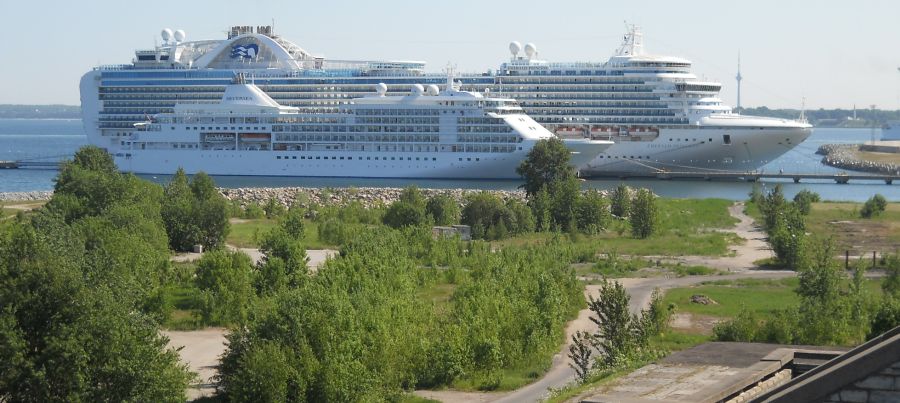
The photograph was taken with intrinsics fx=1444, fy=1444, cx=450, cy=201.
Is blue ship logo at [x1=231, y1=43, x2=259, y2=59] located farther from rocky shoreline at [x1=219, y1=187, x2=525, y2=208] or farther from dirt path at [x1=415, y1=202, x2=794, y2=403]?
dirt path at [x1=415, y1=202, x2=794, y2=403]

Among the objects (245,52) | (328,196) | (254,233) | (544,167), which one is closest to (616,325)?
(254,233)

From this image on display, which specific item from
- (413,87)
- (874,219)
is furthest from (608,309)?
(413,87)

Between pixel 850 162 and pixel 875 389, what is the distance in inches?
4322

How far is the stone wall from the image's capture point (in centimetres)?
1077

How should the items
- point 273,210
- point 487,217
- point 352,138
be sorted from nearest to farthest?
1. point 487,217
2. point 273,210
3. point 352,138

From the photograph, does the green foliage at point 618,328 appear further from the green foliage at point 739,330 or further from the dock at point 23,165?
the dock at point 23,165

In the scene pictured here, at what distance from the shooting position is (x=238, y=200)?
2506 inches

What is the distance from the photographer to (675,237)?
167 ft

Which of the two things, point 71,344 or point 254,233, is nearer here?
point 71,344

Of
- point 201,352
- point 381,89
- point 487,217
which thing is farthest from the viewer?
point 381,89

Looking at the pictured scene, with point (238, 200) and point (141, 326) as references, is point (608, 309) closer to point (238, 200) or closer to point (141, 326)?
point (141, 326)

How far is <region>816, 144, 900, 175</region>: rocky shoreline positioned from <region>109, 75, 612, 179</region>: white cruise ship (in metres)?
28.4

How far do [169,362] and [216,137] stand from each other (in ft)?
235

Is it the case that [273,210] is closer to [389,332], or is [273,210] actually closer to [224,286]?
[224,286]
